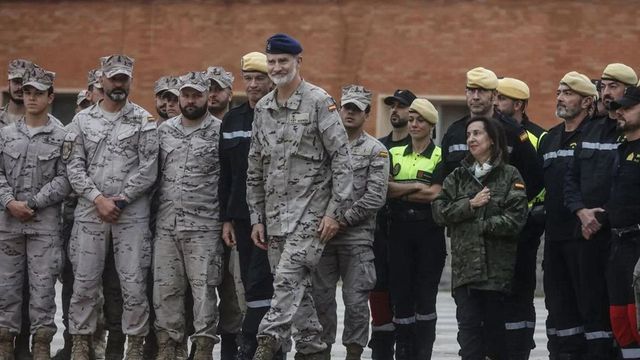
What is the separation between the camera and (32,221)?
13.3 m

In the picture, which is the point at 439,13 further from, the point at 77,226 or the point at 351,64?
the point at 77,226

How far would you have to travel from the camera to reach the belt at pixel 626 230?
11336mm

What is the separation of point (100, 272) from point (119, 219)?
0.46 meters

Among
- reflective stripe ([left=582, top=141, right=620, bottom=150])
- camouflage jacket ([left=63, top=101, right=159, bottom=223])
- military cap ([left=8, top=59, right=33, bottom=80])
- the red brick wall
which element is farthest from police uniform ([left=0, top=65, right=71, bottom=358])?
the red brick wall

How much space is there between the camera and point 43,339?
518 inches

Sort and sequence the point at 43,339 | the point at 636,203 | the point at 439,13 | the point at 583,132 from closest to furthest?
the point at 636,203 → the point at 583,132 → the point at 43,339 → the point at 439,13

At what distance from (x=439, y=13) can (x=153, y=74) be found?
4607 mm

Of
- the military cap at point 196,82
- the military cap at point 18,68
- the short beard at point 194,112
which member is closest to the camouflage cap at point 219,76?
the military cap at point 196,82

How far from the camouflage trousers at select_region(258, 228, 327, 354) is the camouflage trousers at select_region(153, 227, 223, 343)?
1.25m

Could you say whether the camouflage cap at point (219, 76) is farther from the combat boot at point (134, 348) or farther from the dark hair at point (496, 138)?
the dark hair at point (496, 138)

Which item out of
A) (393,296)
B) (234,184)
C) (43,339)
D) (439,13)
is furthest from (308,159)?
(439,13)

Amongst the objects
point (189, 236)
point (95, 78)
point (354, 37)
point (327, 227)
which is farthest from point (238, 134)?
point (354, 37)

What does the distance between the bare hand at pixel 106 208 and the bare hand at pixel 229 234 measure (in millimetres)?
856

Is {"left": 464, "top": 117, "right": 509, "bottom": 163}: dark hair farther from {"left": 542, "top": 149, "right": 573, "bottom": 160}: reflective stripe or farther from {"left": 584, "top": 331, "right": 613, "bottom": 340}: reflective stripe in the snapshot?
{"left": 584, "top": 331, "right": 613, "bottom": 340}: reflective stripe
